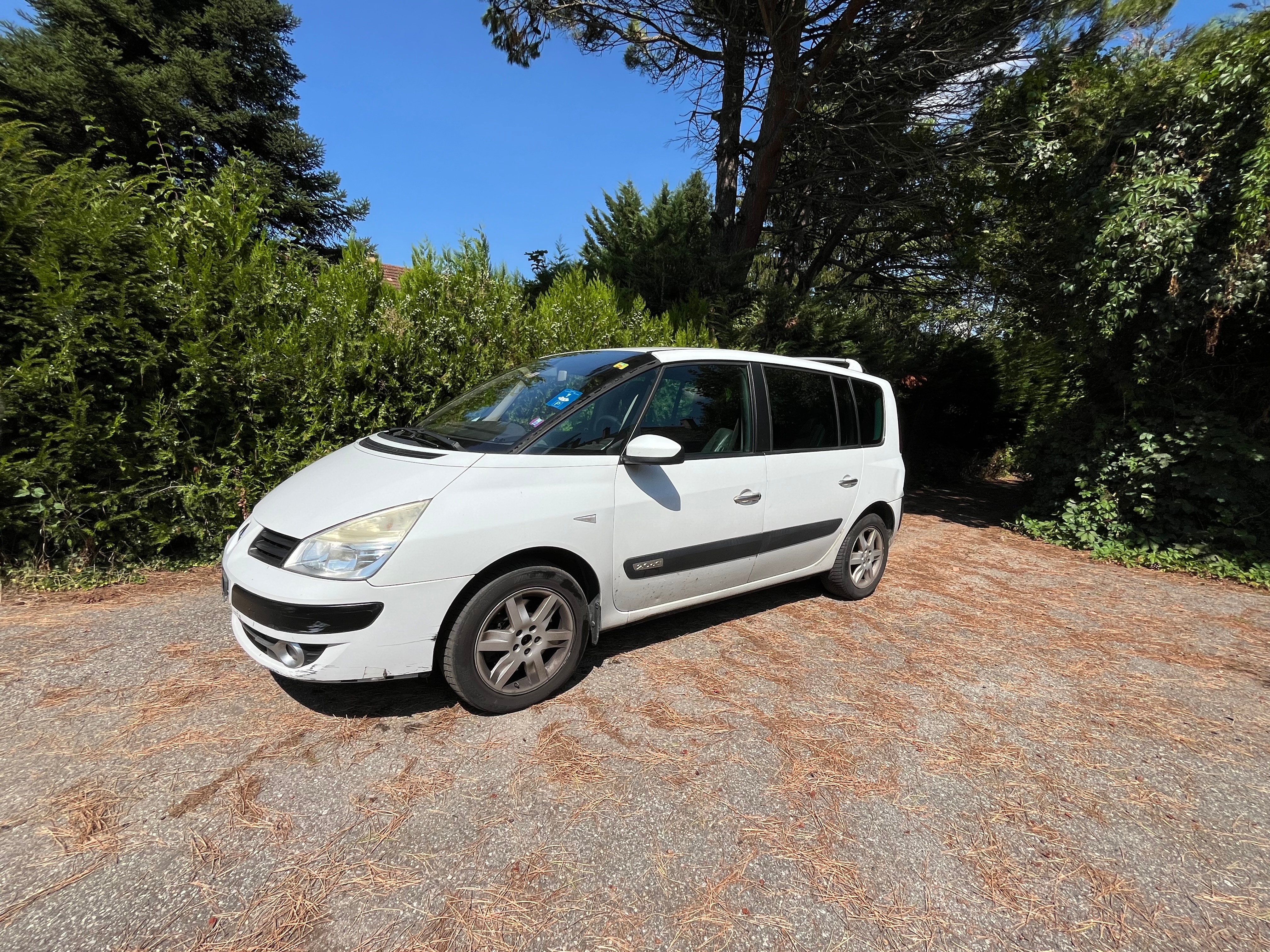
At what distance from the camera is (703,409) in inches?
129

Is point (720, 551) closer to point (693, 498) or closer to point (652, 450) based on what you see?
point (693, 498)

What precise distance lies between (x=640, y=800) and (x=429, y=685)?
130cm

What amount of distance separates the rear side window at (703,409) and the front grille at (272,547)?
1663 mm

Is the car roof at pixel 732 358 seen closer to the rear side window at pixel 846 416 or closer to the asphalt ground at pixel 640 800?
the rear side window at pixel 846 416

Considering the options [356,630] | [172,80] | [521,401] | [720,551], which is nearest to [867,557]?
[720,551]

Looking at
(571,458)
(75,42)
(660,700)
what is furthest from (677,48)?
(75,42)

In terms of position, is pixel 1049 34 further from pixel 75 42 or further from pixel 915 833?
pixel 75 42

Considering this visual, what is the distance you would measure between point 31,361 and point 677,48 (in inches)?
357

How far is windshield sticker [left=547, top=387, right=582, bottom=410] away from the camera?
2.95m

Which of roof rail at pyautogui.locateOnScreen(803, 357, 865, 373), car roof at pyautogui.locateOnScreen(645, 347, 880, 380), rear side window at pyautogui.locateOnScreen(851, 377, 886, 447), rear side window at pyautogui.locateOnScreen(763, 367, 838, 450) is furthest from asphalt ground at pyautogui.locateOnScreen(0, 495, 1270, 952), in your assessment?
roof rail at pyautogui.locateOnScreen(803, 357, 865, 373)

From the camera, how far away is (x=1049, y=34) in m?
7.22

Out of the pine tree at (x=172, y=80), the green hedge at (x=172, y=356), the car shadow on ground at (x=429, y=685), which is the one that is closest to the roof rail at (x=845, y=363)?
the car shadow on ground at (x=429, y=685)

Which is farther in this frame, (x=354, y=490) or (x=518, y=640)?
(x=518, y=640)

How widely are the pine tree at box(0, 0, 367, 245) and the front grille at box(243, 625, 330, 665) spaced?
38.9 feet
